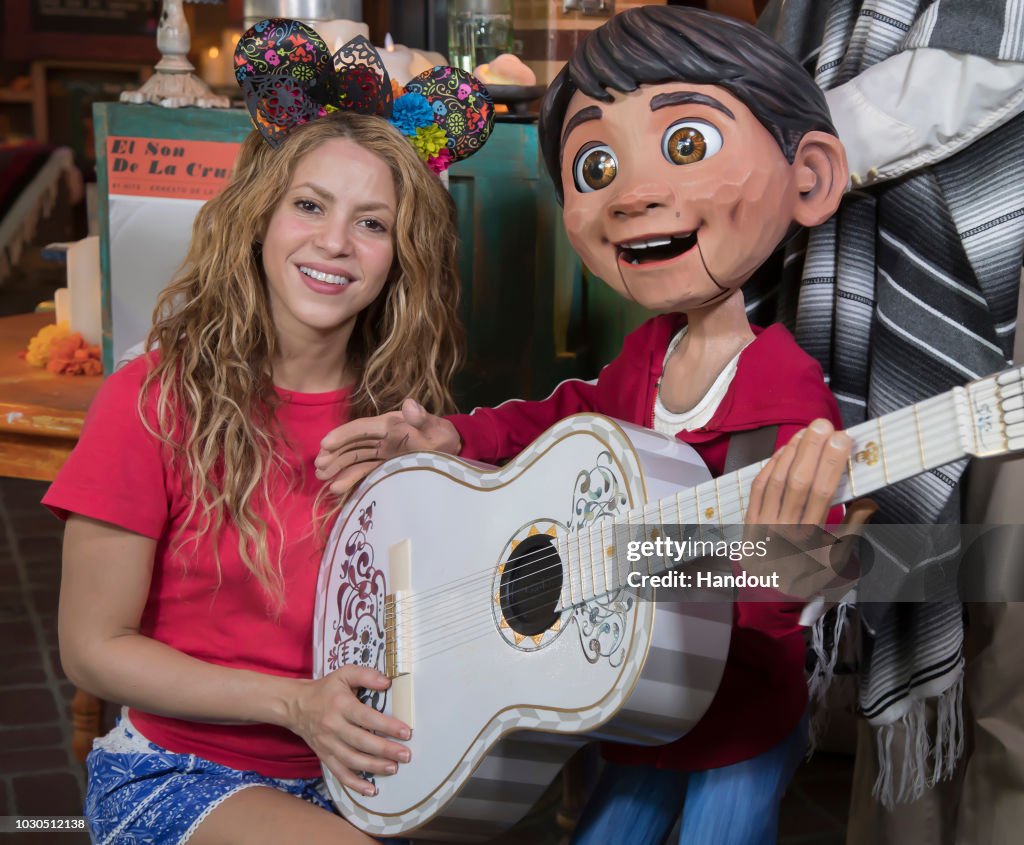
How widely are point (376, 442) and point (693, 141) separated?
537mm

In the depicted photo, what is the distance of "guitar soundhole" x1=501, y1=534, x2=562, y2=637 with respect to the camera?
3.88 ft

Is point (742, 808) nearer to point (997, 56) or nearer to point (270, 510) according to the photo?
point (270, 510)

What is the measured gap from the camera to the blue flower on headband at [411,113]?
1.60m

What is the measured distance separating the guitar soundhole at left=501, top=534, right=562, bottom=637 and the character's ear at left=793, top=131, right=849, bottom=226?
0.45 metres

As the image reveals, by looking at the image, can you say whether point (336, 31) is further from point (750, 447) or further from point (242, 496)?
point (750, 447)

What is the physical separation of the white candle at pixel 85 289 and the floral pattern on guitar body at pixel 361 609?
115cm

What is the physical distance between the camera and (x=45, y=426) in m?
2.02

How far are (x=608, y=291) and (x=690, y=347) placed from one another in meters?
0.79

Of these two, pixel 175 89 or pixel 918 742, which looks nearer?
pixel 918 742

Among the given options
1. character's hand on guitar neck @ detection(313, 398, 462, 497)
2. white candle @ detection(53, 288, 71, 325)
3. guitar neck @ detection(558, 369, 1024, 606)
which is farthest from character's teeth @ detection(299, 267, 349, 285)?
white candle @ detection(53, 288, 71, 325)

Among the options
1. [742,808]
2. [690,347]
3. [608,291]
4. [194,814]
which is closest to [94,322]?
[608,291]

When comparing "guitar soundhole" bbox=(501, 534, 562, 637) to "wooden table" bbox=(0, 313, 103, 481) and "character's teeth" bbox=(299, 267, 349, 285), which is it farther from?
"wooden table" bbox=(0, 313, 103, 481)

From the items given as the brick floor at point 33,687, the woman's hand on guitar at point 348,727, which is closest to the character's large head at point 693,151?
the woman's hand on guitar at point 348,727

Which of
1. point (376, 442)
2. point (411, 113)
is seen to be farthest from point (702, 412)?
point (411, 113)
